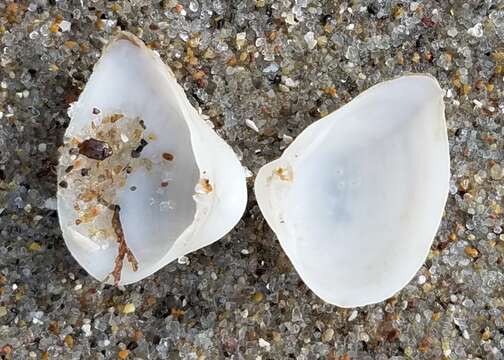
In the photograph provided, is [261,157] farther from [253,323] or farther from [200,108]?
[253,323]

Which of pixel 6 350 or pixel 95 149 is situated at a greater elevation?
pixel 95 149

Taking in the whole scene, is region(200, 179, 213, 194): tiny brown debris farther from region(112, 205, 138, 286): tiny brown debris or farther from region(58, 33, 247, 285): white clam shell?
A: region(112, 205, 138, 286): tiny brown debris

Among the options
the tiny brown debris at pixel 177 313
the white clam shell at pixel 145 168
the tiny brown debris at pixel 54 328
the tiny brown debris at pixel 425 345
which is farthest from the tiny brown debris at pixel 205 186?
the tiny brown debris at pixel 425 345

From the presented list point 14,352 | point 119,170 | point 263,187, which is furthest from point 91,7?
point 14,352

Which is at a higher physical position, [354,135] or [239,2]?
[239,2]

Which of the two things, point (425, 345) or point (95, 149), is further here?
point (425, 345)

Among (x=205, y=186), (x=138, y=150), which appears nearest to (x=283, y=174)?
(x=205, y=186)

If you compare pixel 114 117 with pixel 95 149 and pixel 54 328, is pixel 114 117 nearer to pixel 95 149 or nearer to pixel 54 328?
pixel 95 149
